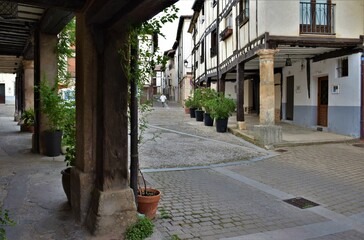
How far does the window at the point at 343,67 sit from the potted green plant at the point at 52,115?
30.9 feet

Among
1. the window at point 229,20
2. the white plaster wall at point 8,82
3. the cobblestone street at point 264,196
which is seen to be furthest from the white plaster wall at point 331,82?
the white plaster wall at point 8,82

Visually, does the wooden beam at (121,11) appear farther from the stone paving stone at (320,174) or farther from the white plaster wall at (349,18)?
the white plaster wall at (349,18)

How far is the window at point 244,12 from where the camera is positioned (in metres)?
12.4

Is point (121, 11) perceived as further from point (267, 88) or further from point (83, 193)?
point (267, 88)

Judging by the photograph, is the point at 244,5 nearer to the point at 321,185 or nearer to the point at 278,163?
the point at 278,163

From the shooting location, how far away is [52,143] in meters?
7.58

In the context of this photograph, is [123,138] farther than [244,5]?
No

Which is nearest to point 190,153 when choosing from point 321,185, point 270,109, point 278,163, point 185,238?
point 278,163

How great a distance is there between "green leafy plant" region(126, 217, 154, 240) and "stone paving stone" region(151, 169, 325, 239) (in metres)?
0.37

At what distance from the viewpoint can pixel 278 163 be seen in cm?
818

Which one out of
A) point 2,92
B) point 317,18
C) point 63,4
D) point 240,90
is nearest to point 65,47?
point 63,4

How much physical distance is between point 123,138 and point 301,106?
40.0ft

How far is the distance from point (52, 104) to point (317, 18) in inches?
344

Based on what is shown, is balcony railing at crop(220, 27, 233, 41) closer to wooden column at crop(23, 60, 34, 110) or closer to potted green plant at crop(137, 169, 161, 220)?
wooden column at crop(23, 60, 34, 110)
